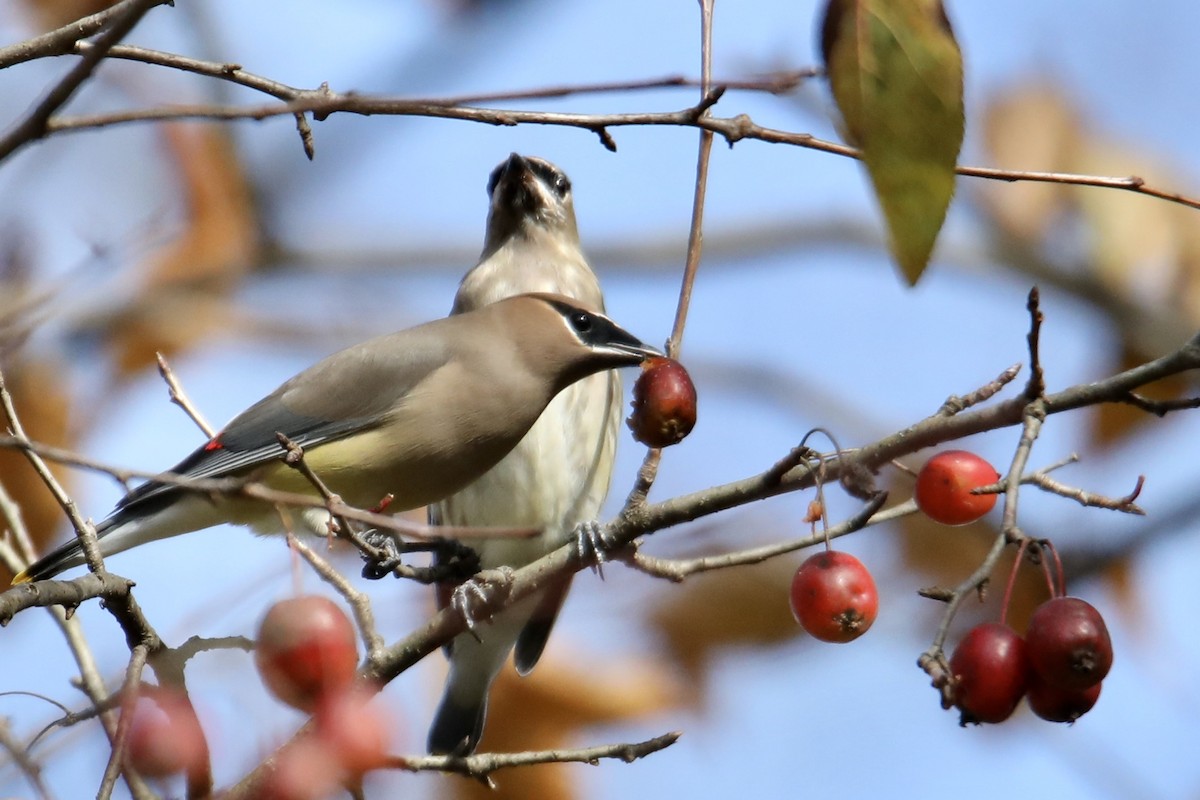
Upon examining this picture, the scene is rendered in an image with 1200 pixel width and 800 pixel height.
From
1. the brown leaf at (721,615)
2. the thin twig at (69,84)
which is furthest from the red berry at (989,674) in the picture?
the brown leaf at (721,615)

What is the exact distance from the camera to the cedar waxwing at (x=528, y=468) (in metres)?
4.83

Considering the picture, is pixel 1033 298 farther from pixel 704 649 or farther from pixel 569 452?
pixel 704 649

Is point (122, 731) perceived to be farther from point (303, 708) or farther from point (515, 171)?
point (515, 171)

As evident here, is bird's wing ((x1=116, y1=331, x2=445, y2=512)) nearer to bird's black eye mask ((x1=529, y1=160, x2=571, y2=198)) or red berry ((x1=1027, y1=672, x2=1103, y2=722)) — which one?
bird's black eye mask ((x1=529, y1=160, x2=571, y2=198))

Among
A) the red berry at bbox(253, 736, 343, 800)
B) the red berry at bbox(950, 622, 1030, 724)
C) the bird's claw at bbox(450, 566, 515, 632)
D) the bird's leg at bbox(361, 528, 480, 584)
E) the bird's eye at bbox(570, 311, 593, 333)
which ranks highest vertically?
the bird's eye at bbox(570, 311, 593, 333)

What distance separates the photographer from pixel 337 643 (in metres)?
2.27

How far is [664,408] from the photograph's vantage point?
2662mm

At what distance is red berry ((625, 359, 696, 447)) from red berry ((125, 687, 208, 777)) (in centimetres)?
91

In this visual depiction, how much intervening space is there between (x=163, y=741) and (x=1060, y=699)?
4.29ft

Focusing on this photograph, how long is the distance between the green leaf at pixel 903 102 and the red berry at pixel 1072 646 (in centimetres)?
79

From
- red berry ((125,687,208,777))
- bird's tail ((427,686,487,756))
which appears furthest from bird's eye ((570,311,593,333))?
red berry ((125,687,208,777))

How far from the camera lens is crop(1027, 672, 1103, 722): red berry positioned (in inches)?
86.0

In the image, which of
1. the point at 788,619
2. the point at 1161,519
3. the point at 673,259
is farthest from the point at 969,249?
the point at 788,619

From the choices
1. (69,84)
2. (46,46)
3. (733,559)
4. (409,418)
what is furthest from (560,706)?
(69,84)
